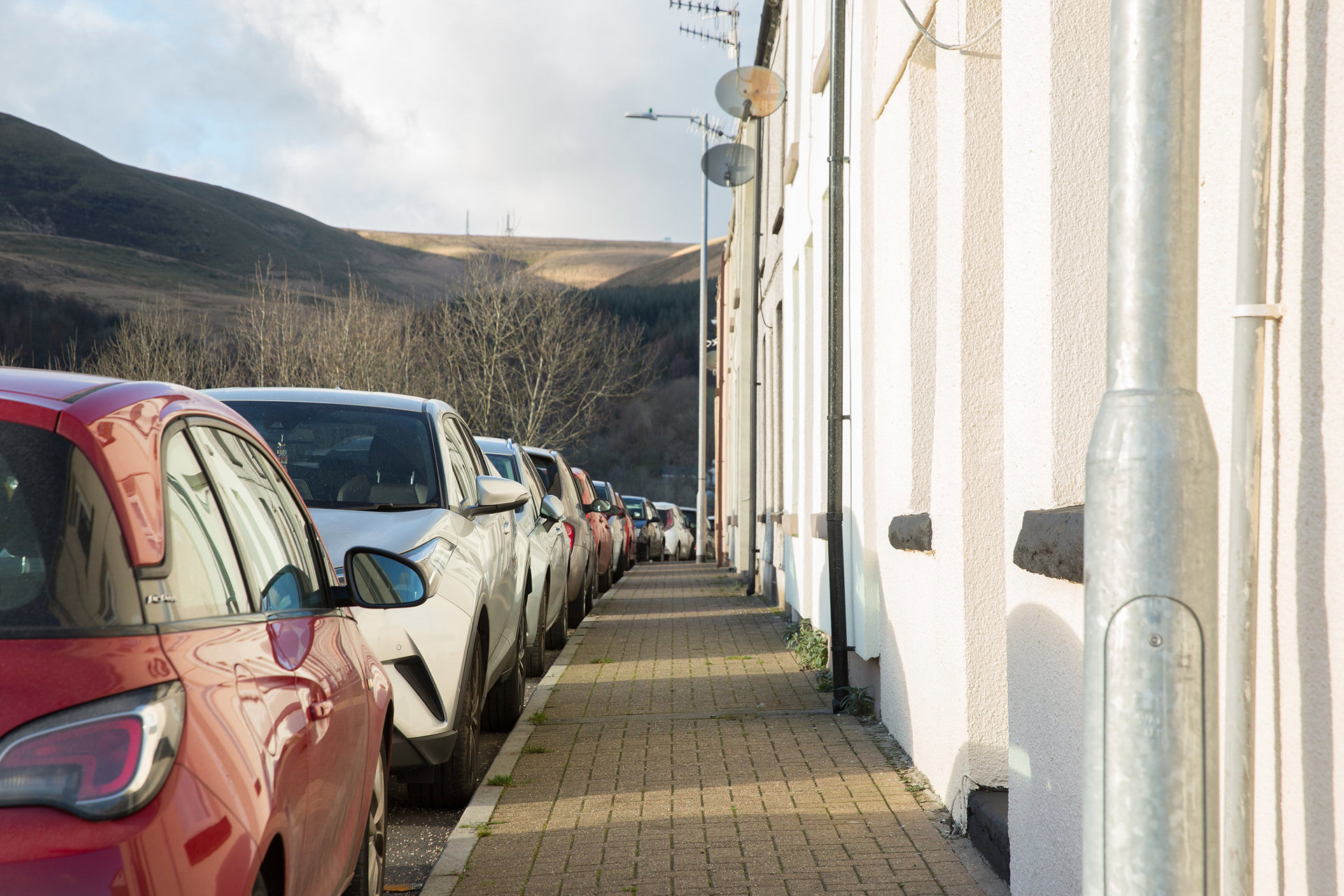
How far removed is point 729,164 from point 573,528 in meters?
5.90

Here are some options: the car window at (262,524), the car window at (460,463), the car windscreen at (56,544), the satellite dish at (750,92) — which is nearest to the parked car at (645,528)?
the satellite dish at (750,92)

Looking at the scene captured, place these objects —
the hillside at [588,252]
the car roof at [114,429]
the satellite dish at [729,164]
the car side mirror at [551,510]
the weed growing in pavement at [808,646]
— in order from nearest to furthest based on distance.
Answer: the car roof at [114,429], the weed growing in pavement at [808,646], the car side mirror at [551,510], the satellite dish at [729,164], the hillside at [588,252]

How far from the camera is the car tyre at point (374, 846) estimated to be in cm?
353

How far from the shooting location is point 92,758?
5.76 ft

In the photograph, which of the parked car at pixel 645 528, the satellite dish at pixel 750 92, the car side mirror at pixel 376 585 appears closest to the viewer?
the car side mirror at pixel 376 585

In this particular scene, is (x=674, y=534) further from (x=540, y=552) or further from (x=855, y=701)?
(x=855, y=701)

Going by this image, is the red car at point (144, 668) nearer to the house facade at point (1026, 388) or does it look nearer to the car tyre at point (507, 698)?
the house facade at point (1026, 388)

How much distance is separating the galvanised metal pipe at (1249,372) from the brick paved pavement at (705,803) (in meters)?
2.30

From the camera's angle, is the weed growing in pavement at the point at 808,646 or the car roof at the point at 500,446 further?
the car roof at the point at 500,446

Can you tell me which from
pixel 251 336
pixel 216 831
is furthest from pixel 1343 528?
pixel 251 336

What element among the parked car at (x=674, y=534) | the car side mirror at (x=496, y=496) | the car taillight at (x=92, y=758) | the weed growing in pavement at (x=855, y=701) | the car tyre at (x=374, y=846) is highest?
the car side mirror at (x=496, y=496)

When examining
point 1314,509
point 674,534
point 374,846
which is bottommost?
point 674,534

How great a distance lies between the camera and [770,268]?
56.2 feet

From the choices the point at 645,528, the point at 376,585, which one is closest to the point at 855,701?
the point at 376,585
